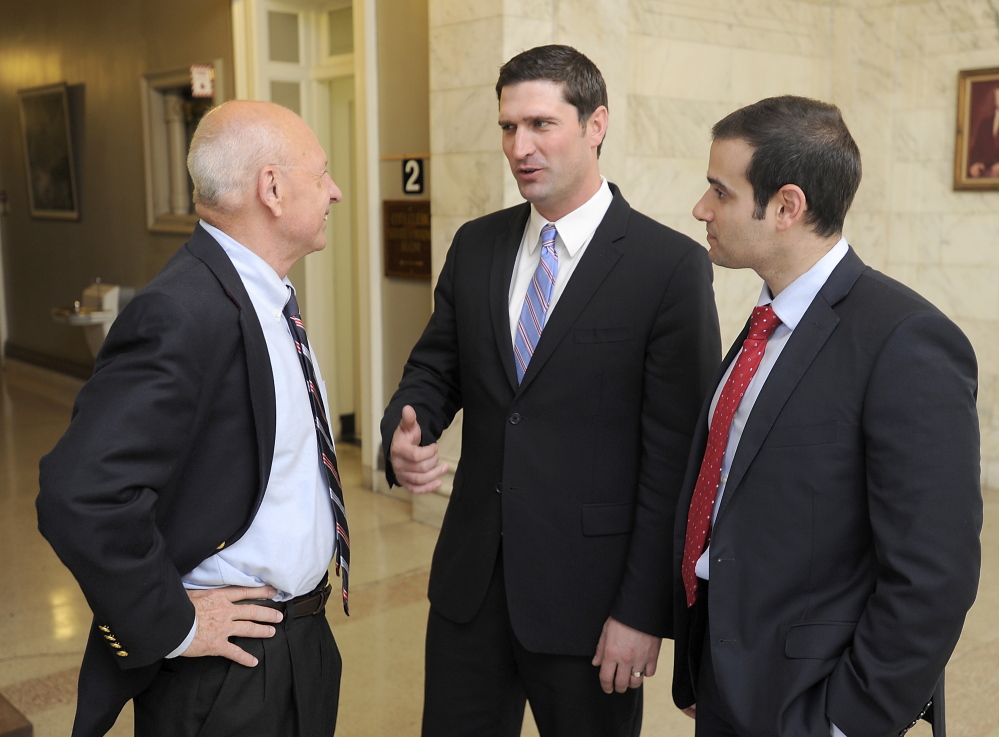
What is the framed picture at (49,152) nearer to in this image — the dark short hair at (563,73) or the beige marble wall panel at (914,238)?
the beige marble wall panel at (914,238)

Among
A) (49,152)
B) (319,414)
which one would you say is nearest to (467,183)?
(319,414)

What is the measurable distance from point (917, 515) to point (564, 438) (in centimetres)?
78

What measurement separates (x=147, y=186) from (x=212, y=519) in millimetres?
6851

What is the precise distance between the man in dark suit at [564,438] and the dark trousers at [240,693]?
410 mm

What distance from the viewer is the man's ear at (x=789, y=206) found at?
1652 mm

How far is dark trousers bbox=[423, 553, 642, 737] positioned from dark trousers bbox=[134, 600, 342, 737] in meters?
0.41

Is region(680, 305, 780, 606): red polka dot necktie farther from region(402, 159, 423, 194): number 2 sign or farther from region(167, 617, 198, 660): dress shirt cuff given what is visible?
region(402, 159, 423, 194): number 2 sign

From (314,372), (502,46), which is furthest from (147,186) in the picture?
(314,372)

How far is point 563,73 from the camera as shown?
7.11 feet

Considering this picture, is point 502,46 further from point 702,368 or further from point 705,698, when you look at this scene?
Answer: point 705,698

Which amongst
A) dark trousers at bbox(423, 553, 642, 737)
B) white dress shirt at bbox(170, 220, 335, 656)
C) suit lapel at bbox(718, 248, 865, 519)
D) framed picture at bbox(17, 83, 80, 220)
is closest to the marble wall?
dark trousers at bbox(423, 553, 642, 737)

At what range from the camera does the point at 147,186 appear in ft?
26.0

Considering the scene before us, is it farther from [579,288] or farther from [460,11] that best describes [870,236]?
[579,288]

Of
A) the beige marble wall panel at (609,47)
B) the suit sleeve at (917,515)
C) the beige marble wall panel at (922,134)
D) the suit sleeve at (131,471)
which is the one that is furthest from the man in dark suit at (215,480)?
the beige marble wall panel at (922,134)
